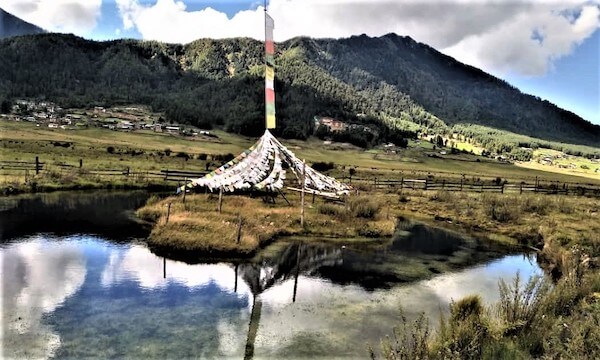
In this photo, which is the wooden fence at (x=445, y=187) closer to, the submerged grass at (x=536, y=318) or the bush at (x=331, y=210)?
the bush at (x=331, y=210)

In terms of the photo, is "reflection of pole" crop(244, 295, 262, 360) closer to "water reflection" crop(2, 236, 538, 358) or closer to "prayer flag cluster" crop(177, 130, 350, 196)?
"water reflection" crop(2, 236, 538, 358)

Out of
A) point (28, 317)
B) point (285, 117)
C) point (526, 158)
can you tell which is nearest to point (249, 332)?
point (28, 317)

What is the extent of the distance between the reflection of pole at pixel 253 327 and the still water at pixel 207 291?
0.04 metres

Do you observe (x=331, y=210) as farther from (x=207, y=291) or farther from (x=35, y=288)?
(x=35, y=288)

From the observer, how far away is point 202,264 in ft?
74.1

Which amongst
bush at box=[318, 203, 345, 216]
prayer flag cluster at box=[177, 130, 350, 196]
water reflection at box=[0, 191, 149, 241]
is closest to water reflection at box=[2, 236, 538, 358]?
water reflection at box=[0, 191, 149, 241]

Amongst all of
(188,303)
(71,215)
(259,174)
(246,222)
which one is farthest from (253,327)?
(71,215)

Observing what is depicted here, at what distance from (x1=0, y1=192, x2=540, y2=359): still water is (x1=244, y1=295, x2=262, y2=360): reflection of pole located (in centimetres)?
4

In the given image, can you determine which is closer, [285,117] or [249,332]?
[249,332]

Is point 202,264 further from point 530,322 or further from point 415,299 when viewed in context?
point 530,322

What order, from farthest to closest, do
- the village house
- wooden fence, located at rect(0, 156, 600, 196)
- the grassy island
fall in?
the village house < wooden fence, located at rect(0, 156, 600, 196) < the grassy island

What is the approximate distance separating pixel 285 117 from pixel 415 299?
16836 cm

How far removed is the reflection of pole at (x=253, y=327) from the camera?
1380 cm

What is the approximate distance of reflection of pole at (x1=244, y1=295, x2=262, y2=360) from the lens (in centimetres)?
1380
